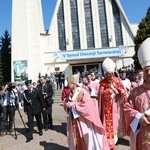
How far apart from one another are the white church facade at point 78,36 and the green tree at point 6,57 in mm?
9419

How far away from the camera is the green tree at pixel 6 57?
4662cm

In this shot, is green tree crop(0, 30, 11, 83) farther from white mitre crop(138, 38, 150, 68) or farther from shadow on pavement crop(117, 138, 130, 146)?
white mitre crop(138, 38, 150, 68)

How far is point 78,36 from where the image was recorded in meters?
41.7

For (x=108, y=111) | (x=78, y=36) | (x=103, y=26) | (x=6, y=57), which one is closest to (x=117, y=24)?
(x=103, y=26)

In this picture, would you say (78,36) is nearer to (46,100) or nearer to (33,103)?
(46,100)

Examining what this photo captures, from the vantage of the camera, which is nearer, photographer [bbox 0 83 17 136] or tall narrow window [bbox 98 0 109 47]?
photographer [bbox 0 83 17 136]

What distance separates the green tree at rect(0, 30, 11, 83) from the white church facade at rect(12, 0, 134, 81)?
9.42 meters

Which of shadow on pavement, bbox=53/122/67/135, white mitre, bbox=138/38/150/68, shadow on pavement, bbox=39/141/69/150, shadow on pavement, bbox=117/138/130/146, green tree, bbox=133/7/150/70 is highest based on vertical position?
green tree, bbox=133/7/150/70

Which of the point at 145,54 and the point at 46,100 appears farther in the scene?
the point at 46,100

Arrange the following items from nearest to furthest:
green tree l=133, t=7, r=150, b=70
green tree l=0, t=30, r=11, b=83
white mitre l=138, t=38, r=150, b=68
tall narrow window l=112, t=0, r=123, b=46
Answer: white mitre l=138, t=38, r=150, b=68 → green tree l=133, t=7, r=150, b=70 → tall narrow window l=112, t=0, r=123, b=46 → green tree l=0, t=30, r=11, b=83

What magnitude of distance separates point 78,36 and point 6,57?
1411cm

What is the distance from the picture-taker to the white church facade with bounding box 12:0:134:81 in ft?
116

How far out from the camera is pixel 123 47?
38250 mm

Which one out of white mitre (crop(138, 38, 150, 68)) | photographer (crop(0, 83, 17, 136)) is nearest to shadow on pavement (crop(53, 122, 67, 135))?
photographer (crop(0, 83, 17, 136))
